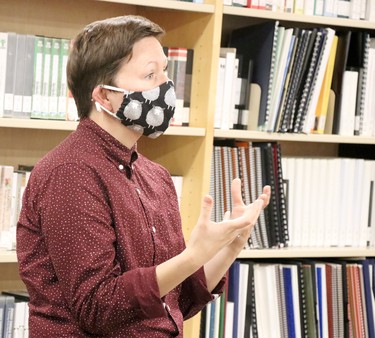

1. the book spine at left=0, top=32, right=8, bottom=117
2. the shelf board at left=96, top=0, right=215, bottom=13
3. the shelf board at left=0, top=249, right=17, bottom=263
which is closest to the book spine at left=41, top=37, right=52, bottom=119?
the book spine at left=0, top=32, right=8, bottom=117

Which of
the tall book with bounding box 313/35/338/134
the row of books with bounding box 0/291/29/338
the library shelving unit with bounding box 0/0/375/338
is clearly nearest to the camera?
the row of books with bounding box 0/291/29/338

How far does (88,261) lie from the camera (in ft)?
5.09

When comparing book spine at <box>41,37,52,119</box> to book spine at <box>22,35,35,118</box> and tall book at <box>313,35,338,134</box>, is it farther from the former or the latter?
tall book at <box>313,35,338,134</box>

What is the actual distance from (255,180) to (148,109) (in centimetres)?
109

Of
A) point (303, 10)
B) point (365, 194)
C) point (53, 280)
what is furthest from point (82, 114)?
point (365, 194)

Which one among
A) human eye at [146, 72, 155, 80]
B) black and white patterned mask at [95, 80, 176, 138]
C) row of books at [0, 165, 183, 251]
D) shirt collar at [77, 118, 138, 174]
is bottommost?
row of books at [0, 165, 183, 251]

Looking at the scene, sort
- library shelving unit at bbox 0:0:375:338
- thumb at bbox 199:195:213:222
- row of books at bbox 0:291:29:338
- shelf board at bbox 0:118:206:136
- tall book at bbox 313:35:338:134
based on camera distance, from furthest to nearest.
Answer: tall book at bbox 313:35:338:134
library shelving unit at bbox 0:0:375:338
row of books at bbox 0:291:29:338
shelf board at bbox 0:118:206:136
thumb at bbox 199:195:213:222

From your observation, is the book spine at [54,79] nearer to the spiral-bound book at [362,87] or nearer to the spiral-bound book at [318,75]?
the spiral-bound book at [318,75]

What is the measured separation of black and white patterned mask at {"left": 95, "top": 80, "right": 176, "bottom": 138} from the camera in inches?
67.3

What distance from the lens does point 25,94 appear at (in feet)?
7.97

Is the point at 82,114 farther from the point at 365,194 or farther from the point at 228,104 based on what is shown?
the point at 365,194

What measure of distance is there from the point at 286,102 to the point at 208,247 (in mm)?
1304

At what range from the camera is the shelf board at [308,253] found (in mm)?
2740

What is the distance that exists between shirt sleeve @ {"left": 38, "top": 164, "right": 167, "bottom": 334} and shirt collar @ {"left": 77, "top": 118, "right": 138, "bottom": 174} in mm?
93
